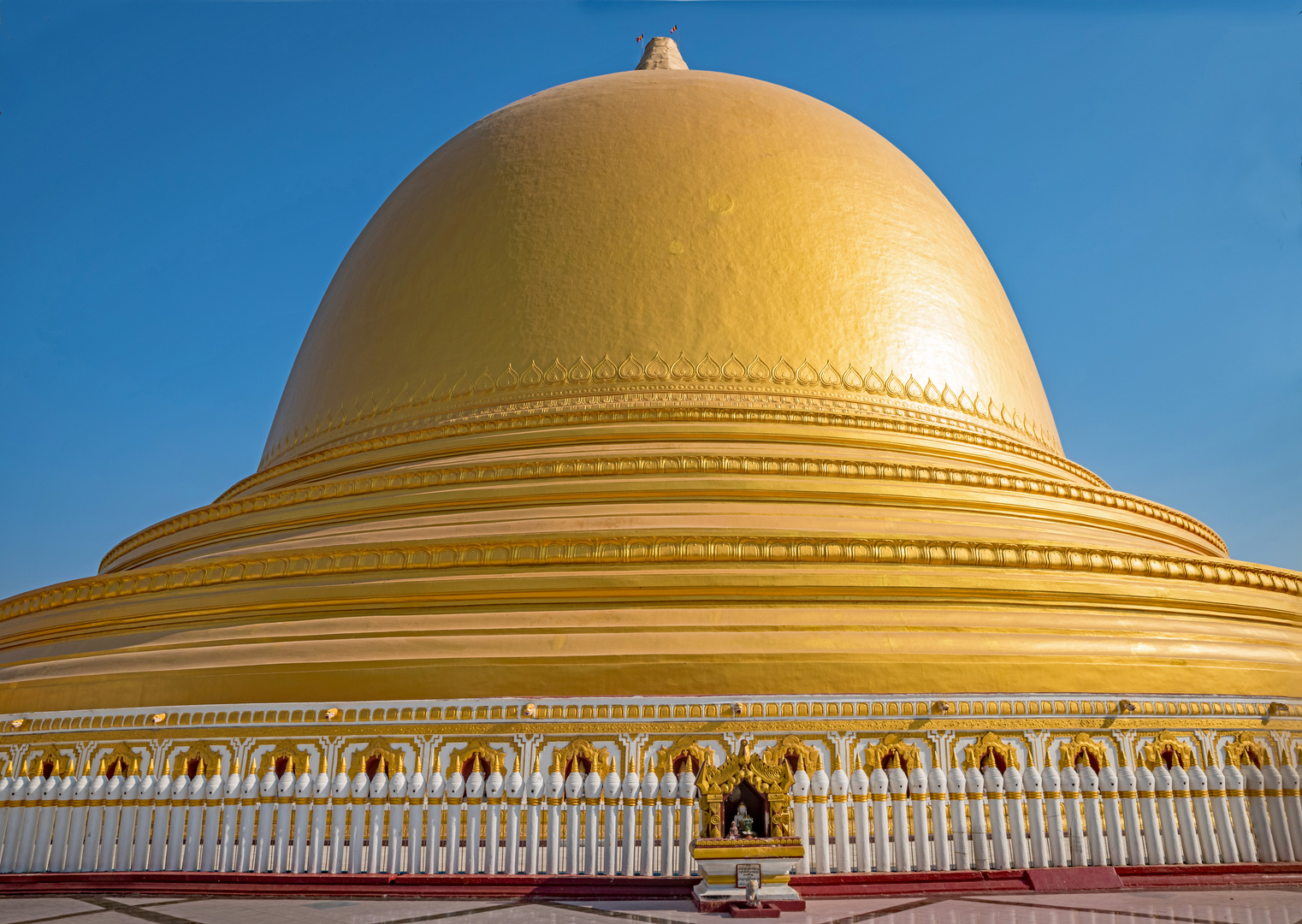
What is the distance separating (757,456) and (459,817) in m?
3.60

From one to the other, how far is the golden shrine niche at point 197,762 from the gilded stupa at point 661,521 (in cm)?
4

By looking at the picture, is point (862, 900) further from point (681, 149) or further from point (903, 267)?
point (681, 149)

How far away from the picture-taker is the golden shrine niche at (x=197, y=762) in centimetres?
562

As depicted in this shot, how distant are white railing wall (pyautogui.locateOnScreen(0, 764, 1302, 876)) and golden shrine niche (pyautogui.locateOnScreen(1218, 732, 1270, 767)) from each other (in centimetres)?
7

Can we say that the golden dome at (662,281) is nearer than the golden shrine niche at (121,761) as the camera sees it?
No

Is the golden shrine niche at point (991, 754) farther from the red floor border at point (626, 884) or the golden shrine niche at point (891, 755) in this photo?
the red floor border at point (626, 884)

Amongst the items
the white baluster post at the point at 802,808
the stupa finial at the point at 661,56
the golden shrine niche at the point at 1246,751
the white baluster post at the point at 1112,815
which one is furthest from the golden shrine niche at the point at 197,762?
the stupa finial at the point at 661,56

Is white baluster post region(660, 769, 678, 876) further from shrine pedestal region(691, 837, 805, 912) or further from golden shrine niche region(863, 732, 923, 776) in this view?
golden shrine niche region(863, 732, 923, 776)

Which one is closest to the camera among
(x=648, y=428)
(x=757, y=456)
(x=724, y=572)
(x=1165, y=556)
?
(x=724, y=572)

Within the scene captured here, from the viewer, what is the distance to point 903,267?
9.67 metres

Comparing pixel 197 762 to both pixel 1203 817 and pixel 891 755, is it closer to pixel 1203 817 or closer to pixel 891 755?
pixel 891 755

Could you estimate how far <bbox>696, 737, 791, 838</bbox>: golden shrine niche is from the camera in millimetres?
4875

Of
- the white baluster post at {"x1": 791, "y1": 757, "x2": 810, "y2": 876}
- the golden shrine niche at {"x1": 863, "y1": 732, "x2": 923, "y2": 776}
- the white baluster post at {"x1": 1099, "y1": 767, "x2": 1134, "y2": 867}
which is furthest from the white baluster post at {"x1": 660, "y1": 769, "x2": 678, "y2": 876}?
the white baluster post at {"x1": 1099, "y1": 767, "x2": 1134, "y2": 867}

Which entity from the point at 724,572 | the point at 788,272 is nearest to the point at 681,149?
the point at 788,272
